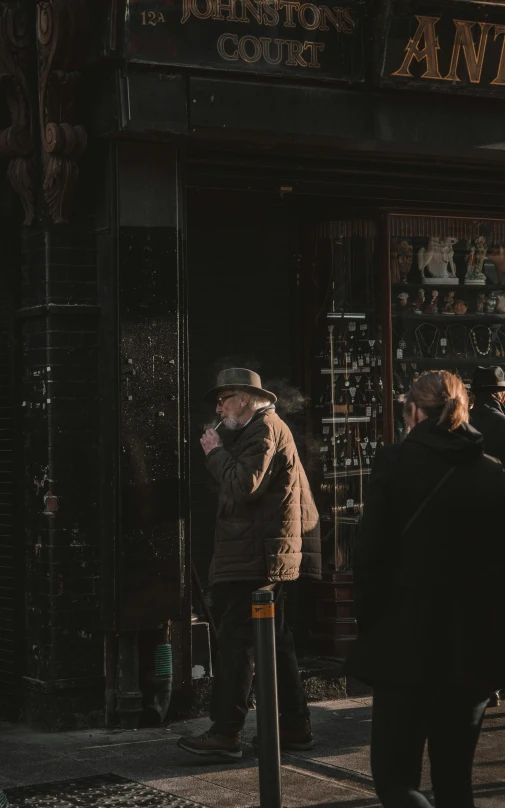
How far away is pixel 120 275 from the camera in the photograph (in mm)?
7984

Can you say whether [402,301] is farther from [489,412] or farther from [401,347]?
[489,412]

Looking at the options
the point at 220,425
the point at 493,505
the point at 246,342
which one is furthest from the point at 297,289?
the point at 493,505

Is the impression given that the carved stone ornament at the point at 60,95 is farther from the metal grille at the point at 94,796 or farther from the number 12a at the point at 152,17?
the metal grille at the point at 94,796

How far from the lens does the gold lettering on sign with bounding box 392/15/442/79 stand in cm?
865

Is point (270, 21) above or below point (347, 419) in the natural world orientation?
above

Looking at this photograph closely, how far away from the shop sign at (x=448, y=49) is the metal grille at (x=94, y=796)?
4.52 m

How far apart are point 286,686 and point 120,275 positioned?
2.49 meters

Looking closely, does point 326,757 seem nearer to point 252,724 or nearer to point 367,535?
point 252,724

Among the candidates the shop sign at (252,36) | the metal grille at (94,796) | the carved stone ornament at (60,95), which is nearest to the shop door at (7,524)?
the carved stone ornament at (60,95)

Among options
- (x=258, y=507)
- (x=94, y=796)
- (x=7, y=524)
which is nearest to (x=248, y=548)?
(x=258, y=507)

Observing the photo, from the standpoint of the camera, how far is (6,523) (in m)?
8.44

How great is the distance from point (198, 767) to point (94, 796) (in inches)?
30.2

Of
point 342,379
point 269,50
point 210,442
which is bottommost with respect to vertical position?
point 210,442

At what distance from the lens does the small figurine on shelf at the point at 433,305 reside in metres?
9.77
